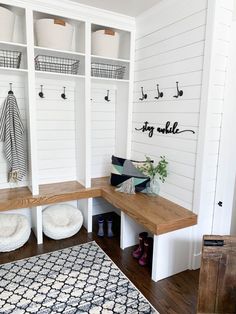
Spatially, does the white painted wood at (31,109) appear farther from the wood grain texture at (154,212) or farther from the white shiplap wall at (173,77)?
the white shiplap wall at (173,77)

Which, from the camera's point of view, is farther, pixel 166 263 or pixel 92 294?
pixel 166 263

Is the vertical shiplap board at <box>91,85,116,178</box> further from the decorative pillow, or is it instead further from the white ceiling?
the white ceiling

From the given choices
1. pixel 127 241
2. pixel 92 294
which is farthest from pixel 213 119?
pixel 92 294

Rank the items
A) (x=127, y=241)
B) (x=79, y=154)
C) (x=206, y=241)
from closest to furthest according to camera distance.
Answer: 1. (x=206, y=241)
2. (x=127, y=241)
3. (x=79, y=154)

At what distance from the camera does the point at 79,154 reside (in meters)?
2.99

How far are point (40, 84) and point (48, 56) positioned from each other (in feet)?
1.06

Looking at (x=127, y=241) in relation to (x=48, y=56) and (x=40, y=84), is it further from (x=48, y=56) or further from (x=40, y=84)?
(x=48, y=56)

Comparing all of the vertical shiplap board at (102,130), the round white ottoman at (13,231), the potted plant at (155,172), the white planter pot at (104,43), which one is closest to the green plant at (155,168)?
the potted plant at (155,172)

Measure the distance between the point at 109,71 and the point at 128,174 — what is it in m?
1.28

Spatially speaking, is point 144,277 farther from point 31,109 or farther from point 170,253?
point 31,109

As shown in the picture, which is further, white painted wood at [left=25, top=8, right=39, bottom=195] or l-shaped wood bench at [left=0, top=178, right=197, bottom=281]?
white painted wood at [left=25, top=8, right=39, bottom=195]

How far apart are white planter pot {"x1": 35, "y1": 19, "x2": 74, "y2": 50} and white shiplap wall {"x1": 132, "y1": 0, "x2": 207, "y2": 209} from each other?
84 centimetres

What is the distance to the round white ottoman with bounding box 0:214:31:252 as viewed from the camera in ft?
7.98

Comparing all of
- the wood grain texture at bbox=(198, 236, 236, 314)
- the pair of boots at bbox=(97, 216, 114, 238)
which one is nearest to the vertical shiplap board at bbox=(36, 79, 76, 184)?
the pair of boots at bbox=(97, 216, 114, 238)
